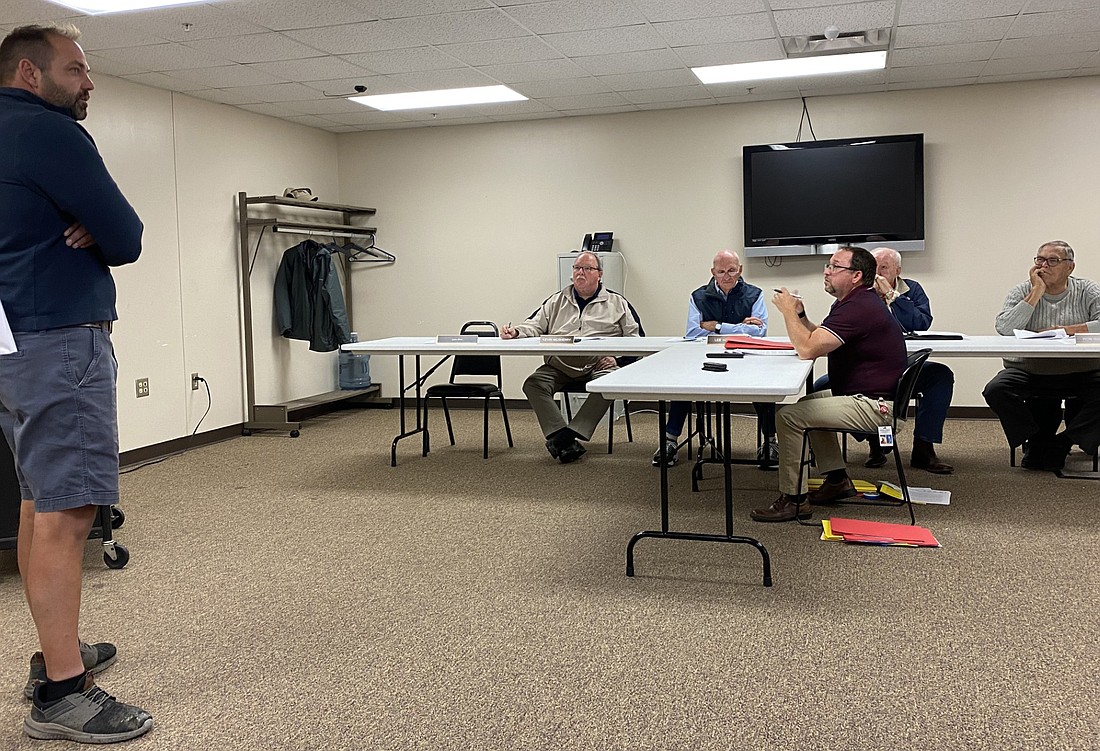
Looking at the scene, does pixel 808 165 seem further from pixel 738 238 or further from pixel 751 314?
pixel 751 314

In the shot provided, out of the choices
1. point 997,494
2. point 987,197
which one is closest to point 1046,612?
point 997,494

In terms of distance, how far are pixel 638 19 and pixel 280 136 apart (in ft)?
12.0

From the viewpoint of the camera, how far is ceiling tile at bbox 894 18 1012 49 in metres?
4.96

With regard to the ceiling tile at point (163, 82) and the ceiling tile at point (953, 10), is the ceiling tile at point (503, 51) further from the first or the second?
the ceiling tile at point (953, 10)

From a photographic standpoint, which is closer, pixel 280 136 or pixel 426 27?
pixel 426 27

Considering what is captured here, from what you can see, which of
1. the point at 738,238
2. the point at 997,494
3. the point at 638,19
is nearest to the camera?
the point at 997,494

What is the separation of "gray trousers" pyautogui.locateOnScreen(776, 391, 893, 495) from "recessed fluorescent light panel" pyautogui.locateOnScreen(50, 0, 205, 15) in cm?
327

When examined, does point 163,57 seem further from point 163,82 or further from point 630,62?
point 630,62

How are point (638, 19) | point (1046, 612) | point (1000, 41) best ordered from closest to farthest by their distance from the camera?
point (1046, 612) → point (638, 19) → point (1000, 41)

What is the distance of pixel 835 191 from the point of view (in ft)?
22.4

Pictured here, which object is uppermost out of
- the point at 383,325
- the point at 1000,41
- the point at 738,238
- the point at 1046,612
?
the point at 1000,41

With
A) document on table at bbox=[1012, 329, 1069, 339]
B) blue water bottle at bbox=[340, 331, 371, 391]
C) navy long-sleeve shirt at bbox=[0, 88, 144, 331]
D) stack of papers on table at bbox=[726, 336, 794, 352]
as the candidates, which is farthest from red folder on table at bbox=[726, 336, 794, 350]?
blue water bottle at bbox=[340, 331, 371, 391]

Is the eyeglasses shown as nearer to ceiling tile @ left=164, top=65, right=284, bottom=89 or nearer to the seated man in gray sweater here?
the seated man in gray sweater

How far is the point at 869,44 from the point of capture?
534 cm
